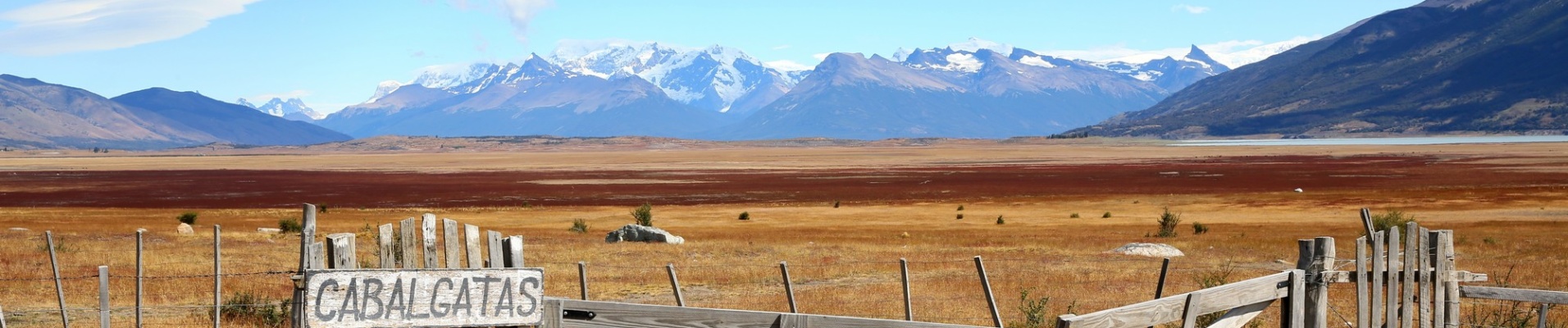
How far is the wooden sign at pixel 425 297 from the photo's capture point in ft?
23.8

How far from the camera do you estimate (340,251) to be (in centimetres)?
739

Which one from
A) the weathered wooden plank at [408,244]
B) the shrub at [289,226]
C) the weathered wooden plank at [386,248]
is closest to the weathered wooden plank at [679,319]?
the weathered wooden plank at [408,244]

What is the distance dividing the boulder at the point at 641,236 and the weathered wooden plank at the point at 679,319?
78.6ft

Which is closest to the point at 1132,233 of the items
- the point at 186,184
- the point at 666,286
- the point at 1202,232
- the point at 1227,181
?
the point at 1202,232

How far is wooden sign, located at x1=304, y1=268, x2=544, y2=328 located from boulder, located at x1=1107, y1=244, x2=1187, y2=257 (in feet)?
68.0

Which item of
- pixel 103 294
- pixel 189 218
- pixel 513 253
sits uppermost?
pixel 513 253

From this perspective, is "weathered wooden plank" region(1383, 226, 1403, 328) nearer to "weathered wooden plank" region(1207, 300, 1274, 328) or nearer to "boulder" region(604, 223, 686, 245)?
"weathered wooden plank" region(1207, 300, 1274, 328)

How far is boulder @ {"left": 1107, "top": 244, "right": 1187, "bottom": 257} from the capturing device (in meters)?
26.4

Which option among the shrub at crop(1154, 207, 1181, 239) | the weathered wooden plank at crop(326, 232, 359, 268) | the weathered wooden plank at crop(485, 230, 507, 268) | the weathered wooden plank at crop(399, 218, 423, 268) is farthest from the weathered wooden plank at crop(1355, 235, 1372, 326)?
the shrub at crop(1154, 207, 1181, 239)

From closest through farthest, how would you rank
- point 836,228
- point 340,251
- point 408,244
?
point 340,251
point 408,244
point 836,228

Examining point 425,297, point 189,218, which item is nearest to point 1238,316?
point 425,297

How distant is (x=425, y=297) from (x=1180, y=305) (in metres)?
4.64

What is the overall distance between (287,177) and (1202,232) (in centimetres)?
9549

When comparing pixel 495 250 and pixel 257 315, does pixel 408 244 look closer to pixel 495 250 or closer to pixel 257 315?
pixel 495 250
